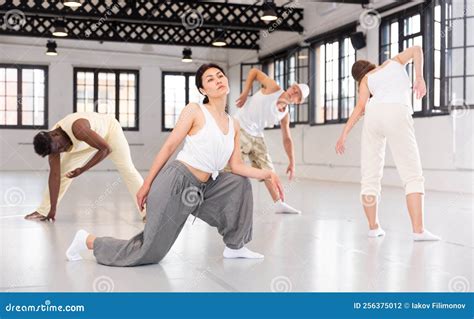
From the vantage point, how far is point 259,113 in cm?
Result: 590

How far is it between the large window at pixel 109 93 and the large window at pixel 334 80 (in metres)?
6.73

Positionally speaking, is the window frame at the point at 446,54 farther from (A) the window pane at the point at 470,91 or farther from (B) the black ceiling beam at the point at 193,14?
(B) the black ceiling beam at the point at 193,14

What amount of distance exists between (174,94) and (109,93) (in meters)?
1.98

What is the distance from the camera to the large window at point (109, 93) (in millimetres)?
17938

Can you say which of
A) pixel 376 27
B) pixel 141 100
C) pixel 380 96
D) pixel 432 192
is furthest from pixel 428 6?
pixel 141 100

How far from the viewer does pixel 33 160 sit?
1720cm

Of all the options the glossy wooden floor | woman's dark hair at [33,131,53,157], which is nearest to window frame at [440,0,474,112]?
the glossy wooden floor

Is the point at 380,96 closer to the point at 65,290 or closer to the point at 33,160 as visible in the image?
the point at 65,290

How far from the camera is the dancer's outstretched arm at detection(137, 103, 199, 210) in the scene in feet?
10.1

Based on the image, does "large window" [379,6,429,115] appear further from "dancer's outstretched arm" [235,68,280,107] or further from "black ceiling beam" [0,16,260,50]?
"black ceiling beam" [0,16,260,50]

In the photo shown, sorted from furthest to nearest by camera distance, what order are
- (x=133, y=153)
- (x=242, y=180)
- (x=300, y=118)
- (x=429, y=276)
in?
(x=133, y=153) < (x=300, y=118) < (x=242, y=180) < (x=429, y=276)

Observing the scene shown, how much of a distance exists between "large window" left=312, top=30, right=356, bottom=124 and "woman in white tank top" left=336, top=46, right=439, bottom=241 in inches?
303

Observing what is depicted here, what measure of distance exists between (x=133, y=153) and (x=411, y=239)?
1480 centimetres

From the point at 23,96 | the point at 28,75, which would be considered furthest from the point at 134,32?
the point at 23,96
